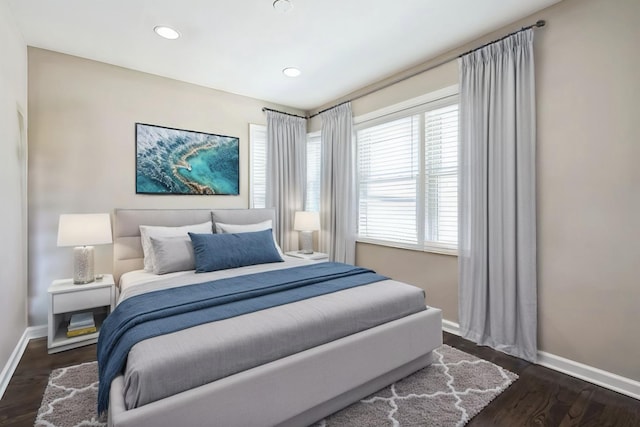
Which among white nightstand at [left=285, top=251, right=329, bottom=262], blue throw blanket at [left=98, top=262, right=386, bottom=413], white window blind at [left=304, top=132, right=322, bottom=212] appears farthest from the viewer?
white window blind at [left=304, top=132, right=322, bottom=212]

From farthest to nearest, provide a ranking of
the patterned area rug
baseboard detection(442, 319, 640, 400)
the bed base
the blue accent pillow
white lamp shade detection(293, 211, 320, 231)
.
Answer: white lamp shade detection(293, 211, 320, 231) < the blue accent pillow < baseboard detection(442, 319, 640, 400) < the patterned area rug < the bed base

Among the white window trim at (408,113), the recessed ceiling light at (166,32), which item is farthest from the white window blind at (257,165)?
the recessed ceiling light at (166,32)

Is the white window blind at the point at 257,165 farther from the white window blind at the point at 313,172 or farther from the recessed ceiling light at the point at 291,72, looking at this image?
the recessed ceiling light at the point at 291,72

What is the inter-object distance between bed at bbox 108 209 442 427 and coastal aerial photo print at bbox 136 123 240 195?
1.36 metres

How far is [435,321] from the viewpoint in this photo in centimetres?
234

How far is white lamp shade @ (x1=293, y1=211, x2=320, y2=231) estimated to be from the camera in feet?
13.7

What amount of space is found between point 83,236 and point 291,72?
8.21 feet

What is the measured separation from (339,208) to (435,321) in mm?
2062

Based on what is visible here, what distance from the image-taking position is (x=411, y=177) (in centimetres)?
340

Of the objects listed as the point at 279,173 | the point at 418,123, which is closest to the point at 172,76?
the point at 279,173

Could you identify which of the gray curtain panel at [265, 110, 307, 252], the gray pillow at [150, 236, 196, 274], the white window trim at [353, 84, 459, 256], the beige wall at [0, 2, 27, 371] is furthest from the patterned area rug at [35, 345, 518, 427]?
the gray curtain panel at [265, 110, 307, 252]

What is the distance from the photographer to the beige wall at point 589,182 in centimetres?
205

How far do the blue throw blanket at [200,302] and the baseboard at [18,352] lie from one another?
2.74 feet

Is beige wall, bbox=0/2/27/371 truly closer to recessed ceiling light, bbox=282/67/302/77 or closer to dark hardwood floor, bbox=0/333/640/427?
dark hardwood floor, bbox=0/333/640/427
